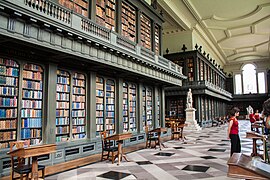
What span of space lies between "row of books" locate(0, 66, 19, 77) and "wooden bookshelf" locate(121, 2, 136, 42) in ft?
15.3

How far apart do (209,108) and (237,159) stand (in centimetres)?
2025

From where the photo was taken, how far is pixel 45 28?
480 centimetres

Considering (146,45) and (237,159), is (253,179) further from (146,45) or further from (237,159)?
(146,45)

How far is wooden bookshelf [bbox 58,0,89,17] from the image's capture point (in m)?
6.27

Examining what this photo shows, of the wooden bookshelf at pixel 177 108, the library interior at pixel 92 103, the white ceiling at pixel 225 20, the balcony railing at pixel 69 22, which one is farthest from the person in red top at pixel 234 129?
the wooden bookshelf at pixel 177 108

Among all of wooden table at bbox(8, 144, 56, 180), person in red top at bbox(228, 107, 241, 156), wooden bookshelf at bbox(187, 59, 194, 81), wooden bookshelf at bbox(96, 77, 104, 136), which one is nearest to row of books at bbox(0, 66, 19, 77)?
wooden table at bbox(8, 144, 56, 180)

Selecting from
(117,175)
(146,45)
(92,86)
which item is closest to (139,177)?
(117,175)

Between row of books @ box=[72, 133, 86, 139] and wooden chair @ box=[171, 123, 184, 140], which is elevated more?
row of books @ box=[72, 133, 86, 139]

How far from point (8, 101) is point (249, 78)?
32948 millimetres

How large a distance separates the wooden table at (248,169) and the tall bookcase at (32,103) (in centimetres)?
465

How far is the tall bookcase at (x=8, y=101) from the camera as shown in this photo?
4.75m

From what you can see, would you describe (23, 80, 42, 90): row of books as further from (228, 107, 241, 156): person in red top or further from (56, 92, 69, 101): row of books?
(228, 107, 241, 156): person in red top

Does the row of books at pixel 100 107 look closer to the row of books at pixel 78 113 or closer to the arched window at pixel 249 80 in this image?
the row of books at pixel 78 113

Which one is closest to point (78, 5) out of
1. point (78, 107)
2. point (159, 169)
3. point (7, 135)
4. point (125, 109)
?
point (78, 107)
